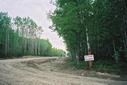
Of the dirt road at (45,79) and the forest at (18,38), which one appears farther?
the forest at (18,38)

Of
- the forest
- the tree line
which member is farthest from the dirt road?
the forest

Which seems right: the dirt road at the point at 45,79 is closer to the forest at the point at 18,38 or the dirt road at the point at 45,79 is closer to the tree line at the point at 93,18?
the tree line at the point at 93,18

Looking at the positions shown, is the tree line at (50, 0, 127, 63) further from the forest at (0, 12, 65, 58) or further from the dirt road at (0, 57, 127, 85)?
the forest at (0, 12, 65, 58)

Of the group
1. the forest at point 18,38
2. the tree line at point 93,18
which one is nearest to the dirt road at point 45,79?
the tree line at point 93,18

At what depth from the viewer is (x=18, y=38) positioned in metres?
74.9

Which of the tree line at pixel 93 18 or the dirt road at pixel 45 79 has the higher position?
the tree line at pixel 93 18

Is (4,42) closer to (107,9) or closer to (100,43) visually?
(100,43)

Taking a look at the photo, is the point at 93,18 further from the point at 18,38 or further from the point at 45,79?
the point at 18,38

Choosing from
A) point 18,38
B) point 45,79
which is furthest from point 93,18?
point 18,38

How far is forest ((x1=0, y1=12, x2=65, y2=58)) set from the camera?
60959 millimetres

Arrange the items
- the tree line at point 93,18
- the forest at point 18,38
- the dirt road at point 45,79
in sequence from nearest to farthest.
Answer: the dirt road at point 45,79, the tree line at point 93,18, the forest at point 18,38

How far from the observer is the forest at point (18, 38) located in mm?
60959

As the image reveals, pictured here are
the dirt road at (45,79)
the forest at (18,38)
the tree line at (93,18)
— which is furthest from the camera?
the forest at (18,38)

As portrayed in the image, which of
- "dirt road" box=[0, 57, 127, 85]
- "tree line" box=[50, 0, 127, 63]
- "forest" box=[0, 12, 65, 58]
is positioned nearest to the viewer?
"dirt road" box=[0, 57, 127, 85]
